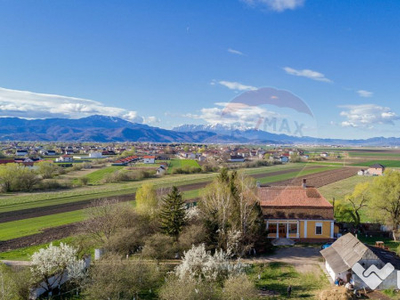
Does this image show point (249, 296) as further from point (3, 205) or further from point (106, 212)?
point (3, 205)

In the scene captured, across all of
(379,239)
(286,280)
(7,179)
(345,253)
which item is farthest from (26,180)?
(379,239)

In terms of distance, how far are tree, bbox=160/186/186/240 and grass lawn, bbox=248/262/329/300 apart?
27.3ft

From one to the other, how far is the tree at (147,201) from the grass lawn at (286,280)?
42.7 feet

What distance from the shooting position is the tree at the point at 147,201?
33062 millimetres

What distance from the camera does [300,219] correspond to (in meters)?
34.6

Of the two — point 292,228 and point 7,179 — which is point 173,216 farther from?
point 7,179

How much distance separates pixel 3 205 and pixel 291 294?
175 ft

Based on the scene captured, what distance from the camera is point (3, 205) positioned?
53.3 metres

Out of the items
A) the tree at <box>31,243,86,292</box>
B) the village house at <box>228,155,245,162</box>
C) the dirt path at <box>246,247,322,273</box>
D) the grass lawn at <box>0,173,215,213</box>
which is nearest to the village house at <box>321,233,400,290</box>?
the dirt path at <box>246,247,322,273</box>

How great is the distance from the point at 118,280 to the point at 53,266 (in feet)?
18.1

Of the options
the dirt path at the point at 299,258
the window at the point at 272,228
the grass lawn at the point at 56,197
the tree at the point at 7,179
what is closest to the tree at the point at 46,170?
the tree at the point at 7,179

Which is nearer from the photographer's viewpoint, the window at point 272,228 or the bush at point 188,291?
the bush at point 188,291

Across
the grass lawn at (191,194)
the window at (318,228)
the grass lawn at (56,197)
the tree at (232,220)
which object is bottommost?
the grass lawn at (56,197)

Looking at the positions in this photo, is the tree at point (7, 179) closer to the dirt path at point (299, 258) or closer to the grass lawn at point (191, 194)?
the grass lawn at point (191, 194)
